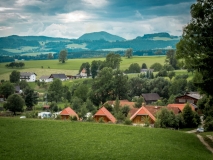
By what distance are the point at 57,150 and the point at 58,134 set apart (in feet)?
12.7

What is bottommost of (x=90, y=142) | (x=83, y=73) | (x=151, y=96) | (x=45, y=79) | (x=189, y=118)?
(x=151, y=96)

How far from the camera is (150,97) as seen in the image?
3046 inches

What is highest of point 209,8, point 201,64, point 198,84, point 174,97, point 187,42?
point 209,8

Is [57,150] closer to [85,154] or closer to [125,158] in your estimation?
[85,154]

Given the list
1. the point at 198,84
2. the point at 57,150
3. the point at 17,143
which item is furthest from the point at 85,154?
the point at 198,84

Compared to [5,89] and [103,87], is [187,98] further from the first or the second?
[5,89]

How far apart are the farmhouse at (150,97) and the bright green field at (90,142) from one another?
52.1 metres

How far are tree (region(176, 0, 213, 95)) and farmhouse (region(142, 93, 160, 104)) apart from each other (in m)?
55.7

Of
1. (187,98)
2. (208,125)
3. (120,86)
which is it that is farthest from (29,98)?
(208,125)

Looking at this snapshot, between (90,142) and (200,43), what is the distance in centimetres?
1034

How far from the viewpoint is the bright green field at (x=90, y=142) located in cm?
1686

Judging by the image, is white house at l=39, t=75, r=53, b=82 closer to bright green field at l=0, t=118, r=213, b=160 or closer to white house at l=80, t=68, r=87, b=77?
white house at l=80, t=68, r=87, b=77

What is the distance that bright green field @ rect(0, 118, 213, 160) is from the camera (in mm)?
16859

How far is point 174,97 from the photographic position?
70.9 metres
